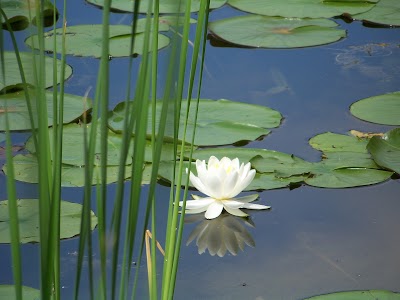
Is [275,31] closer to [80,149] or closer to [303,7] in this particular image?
[303,7]

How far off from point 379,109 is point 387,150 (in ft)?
1.01

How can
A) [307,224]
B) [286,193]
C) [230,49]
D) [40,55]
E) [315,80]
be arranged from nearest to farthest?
[40,55] < [307,224] < [286,193] < [315,80] < [230,49]

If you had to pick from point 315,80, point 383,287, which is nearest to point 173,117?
point 383,287

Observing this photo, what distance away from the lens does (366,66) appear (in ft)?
9.06

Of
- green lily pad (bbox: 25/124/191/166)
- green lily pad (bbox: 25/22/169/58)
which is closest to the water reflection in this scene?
green lily pad (bbox: 25/124/191/166)

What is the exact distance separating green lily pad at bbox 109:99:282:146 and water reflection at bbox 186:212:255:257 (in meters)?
0.36

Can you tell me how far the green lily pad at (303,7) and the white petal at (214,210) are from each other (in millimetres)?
1551

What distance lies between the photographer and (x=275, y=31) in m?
3.01

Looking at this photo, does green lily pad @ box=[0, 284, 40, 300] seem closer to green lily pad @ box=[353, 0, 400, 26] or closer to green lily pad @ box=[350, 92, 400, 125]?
green lily pad @ box=[350, 92, 400, 125]

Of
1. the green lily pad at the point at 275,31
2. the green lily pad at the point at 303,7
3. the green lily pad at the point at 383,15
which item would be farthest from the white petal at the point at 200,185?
the green lily pad at the point at 383,15

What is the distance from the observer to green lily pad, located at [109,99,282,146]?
2178 mm

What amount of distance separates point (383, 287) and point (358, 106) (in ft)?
3.13

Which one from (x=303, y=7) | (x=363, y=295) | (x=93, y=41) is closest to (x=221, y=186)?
(x=363, y=295)

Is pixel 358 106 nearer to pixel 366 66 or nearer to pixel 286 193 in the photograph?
pixel 366 66
